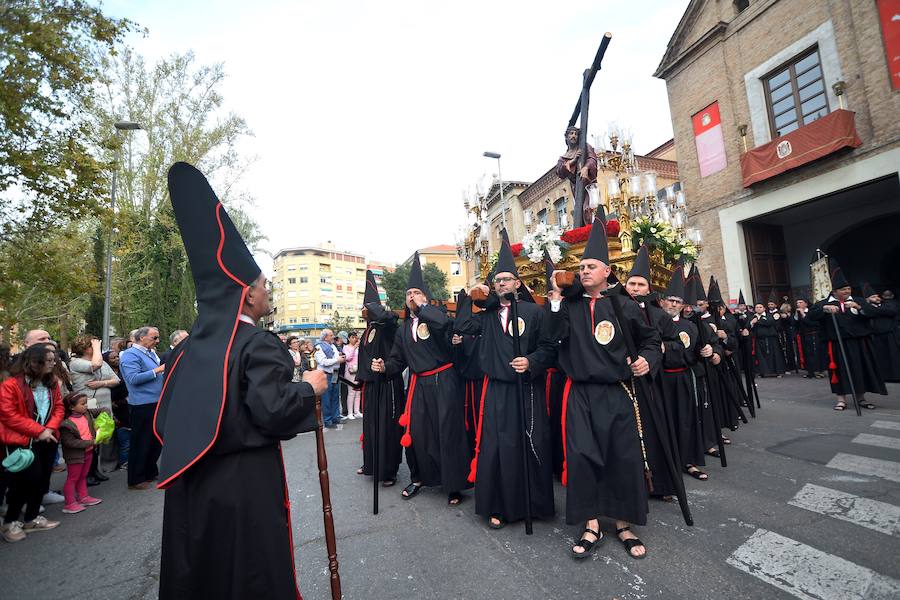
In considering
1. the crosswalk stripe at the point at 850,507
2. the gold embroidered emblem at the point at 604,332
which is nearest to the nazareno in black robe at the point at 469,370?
the gold embroidered emblem at the point at 604,332

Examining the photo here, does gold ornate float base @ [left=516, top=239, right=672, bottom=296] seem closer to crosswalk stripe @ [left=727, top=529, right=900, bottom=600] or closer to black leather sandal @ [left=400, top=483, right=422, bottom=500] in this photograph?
black leather sandal @ [left=400, top=483, right=422, bottom=500]

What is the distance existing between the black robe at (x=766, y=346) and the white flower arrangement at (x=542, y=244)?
953cm

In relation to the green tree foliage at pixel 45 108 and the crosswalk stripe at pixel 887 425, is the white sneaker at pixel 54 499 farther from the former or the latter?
the crosswalk stripe at pixel 887 425

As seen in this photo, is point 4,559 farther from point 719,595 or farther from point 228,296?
point 719,595

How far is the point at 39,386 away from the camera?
184 inches

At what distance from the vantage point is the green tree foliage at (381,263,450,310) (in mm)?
34750

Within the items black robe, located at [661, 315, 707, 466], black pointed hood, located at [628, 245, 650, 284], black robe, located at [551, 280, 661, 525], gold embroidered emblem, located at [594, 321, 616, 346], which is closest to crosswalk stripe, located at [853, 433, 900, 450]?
black robe, located at [661, 315, 707, 466]

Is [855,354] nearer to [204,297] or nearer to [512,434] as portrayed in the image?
[512,434]

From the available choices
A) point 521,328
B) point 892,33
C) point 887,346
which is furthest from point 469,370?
point 892,33

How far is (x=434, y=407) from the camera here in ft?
16.1

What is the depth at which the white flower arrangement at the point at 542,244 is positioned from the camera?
6.21m

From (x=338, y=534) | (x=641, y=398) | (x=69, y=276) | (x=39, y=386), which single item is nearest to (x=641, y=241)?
(x=641, y=398)

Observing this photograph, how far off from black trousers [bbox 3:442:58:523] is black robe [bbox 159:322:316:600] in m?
3.57

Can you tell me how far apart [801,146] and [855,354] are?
8.57m
